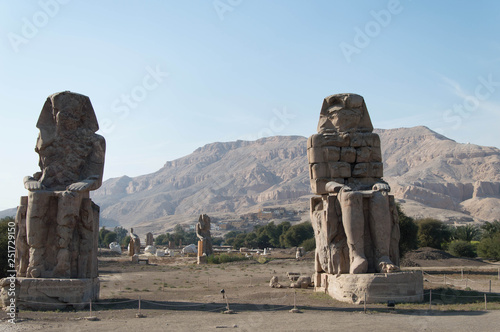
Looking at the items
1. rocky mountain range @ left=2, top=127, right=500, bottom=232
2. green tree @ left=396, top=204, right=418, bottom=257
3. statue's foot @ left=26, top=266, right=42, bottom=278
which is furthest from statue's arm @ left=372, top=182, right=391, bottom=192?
rocky mountain range @ left=2, top=127, right=500, bottom=232

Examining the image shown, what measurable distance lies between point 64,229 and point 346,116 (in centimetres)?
663

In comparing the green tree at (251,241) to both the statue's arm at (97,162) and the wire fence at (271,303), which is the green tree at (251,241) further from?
the statue's arm at (97,162)

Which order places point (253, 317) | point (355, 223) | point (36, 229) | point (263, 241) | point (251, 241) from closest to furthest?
point (253, 317) < point (36, 229) < point (355, 223) < point (263, 241) < point (251, 241)

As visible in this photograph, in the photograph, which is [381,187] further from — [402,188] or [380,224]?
[402,188]

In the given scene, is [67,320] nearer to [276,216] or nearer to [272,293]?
[272,293]

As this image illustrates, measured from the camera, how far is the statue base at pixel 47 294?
29.6 ft

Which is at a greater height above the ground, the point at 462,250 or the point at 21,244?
the point at 21,244

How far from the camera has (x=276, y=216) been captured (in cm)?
10900

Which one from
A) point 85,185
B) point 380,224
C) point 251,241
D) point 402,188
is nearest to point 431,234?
point 251,241

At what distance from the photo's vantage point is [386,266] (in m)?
9.74

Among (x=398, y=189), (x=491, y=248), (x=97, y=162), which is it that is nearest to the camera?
(x=97, y=162)

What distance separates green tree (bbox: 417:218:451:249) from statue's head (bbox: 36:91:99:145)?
1128 inches

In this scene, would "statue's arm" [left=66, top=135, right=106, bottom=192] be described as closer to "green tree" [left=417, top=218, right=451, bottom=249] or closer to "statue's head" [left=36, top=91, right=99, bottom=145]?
"statue's head" [left=36, top=91, right=99, bottom=145]

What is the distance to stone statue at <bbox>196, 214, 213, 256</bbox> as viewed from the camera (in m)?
30.9
